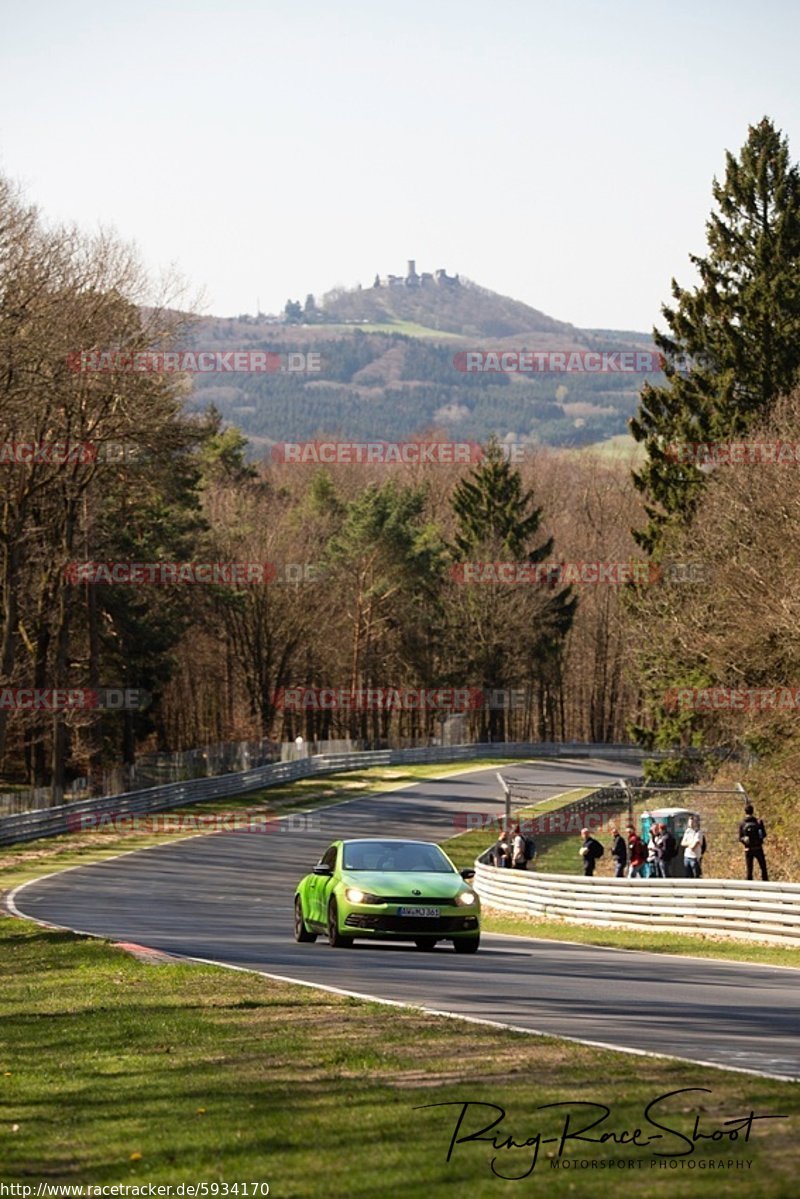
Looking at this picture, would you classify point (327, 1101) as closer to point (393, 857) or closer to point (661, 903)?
point (393, 857)

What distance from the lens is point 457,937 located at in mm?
21750

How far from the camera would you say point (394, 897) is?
2114 cm

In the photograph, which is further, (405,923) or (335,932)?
(335,932)

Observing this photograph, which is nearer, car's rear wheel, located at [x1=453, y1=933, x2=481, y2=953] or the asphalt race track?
the asphalt race track

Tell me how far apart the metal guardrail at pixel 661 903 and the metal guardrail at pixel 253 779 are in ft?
65.2

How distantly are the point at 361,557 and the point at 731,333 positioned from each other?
4279 cm

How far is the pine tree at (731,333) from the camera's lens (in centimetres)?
5894

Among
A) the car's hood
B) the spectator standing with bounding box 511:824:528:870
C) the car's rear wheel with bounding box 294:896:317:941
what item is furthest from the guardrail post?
the car's hood

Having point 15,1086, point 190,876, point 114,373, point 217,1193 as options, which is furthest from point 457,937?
point 114,373

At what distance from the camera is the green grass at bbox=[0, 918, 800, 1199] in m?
7.77

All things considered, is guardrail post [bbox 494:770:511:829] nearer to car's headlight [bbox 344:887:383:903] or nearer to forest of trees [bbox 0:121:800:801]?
forest of trees [bbox 0:121:800:801]

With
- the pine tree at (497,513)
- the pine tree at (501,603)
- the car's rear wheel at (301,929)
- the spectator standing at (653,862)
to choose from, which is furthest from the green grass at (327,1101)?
the pine tree at (497,513)

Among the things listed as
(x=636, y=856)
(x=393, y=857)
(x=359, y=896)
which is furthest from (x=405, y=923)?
(x=636, y=856)

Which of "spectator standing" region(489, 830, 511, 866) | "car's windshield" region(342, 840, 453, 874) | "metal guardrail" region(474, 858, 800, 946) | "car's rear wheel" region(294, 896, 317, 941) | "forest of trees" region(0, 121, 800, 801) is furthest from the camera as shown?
"forest of trees" region(0, 121, 800, 801)
